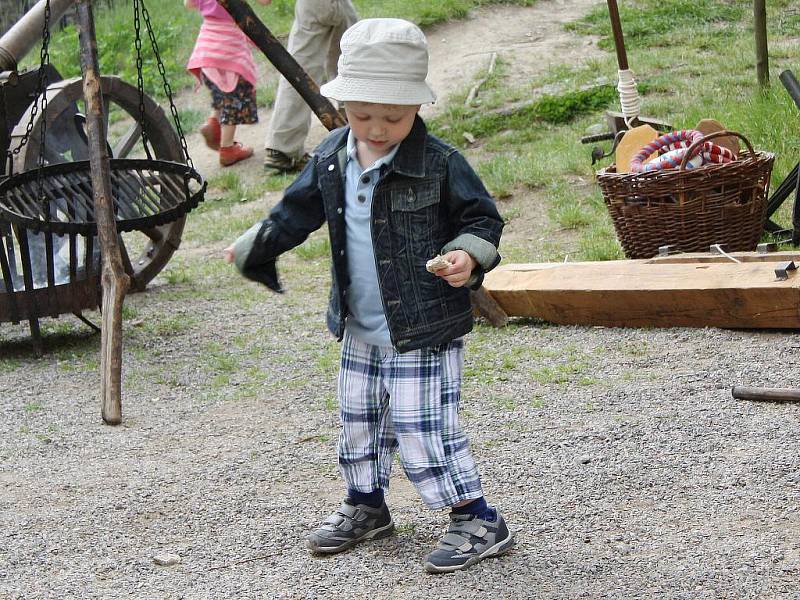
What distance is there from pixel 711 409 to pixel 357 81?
1.67 metres

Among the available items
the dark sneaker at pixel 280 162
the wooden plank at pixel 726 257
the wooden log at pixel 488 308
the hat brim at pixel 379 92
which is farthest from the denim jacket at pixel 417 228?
the dark sneaker at pixel 280 162

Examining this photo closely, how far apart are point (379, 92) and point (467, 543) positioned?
3.51 feet

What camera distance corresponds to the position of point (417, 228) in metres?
2.69

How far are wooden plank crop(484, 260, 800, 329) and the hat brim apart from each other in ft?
6.55

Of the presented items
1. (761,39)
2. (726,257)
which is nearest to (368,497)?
(726,257)

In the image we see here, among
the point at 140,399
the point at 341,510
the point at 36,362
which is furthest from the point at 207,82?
the point at 341,510

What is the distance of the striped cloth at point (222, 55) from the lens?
327 inches

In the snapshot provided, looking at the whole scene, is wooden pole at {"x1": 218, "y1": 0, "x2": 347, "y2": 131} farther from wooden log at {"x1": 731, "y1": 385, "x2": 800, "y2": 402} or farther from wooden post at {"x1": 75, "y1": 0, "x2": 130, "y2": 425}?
wooden log at {"x1": 731, "y1": 385, "x2": 800, "y2": 402}

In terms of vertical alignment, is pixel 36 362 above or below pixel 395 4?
below

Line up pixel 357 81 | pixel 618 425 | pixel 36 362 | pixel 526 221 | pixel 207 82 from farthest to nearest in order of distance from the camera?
pixel 207 82 → pixel 526 221 → pixel 36 362 → pixel 618 425 → pixel 357 81

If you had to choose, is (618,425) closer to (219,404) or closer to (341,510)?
(341,510)

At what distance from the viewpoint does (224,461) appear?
361 centimetres

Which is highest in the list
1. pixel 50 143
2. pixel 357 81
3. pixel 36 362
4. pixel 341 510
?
pixel 357 81

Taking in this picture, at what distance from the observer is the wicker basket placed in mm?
4660
